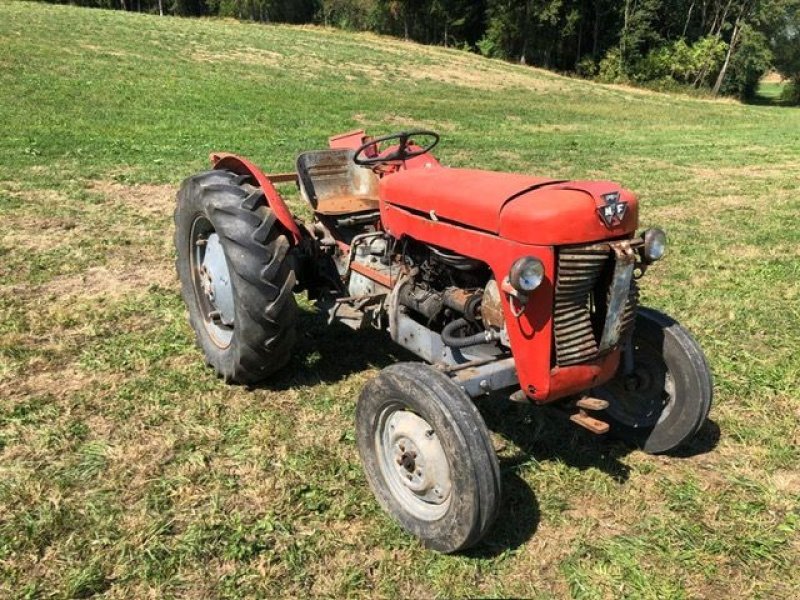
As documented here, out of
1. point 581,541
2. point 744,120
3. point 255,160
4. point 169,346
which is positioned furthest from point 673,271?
point 744,120

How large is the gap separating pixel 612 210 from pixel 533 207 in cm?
32

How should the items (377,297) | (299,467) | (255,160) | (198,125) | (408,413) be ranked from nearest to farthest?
1. (408,413)
2. (299,467)
3. (377,297)
4. (255,160)
5. (198,125)

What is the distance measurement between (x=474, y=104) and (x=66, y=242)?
16809 millimetres

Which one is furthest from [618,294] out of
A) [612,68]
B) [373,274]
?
[612,68]

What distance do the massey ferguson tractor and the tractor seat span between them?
174 mm

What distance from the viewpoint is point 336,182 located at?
4.48 meters

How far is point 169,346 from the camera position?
420 centimetres

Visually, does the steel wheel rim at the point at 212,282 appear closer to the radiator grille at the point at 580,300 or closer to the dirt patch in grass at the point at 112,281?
the dirt patch in grass at the point at 112,281

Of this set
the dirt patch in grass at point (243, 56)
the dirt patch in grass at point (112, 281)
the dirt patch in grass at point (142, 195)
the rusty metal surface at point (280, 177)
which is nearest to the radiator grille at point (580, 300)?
the rusty metal surface at point (280, 177)

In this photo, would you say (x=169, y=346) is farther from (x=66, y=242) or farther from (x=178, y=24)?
(x=178, y=24)

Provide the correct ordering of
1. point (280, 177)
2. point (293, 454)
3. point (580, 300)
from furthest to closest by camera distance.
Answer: point (280, 177) < point (293, 454) < point (580, 300)

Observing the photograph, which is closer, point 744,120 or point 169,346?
point 169,346

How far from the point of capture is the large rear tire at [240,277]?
3354 mm

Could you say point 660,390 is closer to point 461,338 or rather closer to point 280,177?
point 461,338
